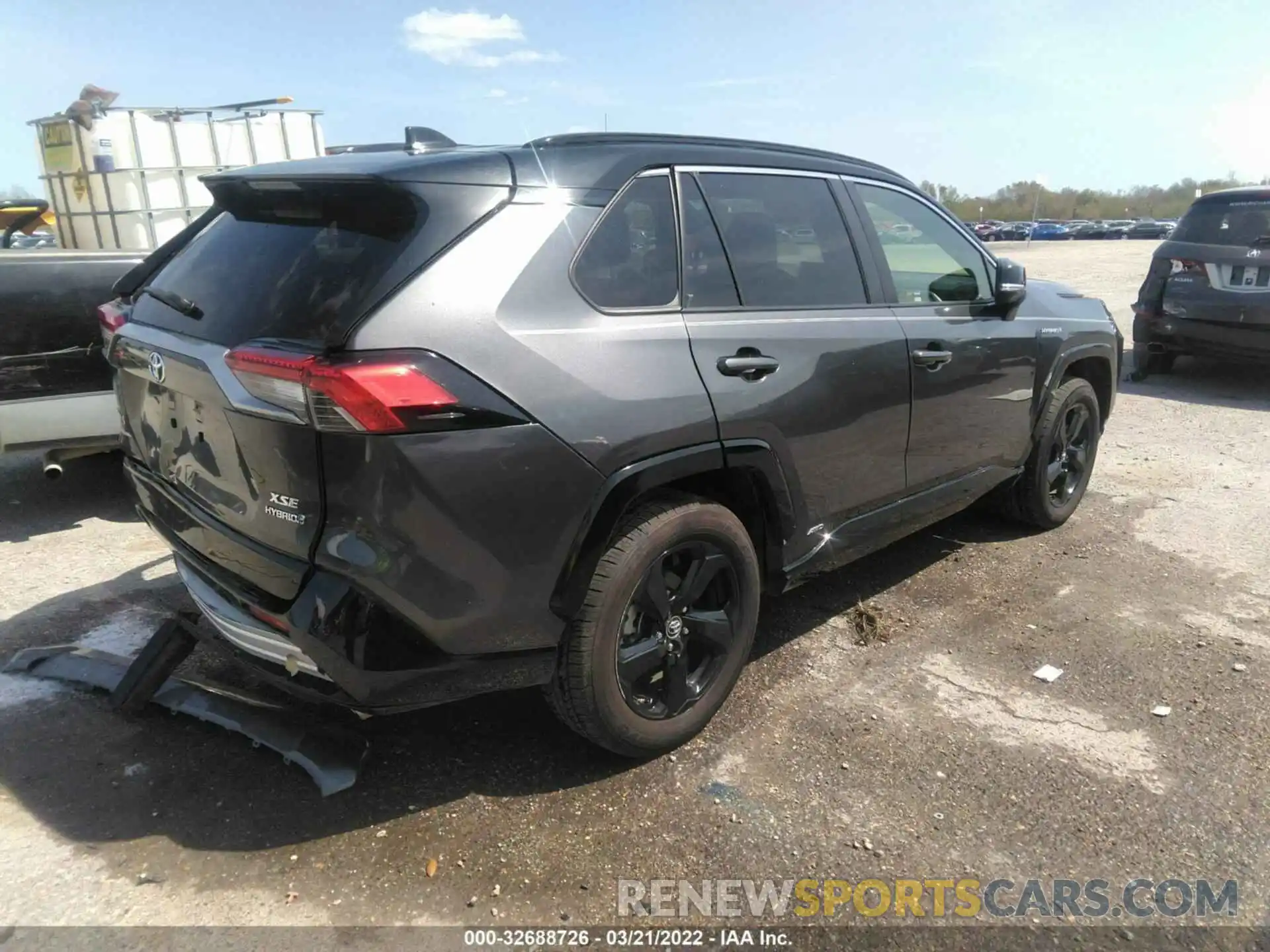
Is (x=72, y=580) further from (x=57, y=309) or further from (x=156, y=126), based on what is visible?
(x=156, y=126)

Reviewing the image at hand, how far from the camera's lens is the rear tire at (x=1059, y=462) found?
4727 millimetres

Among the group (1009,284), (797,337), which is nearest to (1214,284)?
(1009,284)

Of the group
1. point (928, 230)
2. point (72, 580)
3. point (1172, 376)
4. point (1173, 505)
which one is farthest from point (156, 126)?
point (1172, 376)

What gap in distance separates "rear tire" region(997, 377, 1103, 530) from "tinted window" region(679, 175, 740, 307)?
2394mm

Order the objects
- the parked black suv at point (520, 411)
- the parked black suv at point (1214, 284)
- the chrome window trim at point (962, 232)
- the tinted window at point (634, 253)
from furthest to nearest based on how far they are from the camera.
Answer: the parked black suv at point (1214, 284) → the chrome window trim at point (962, 232) → the tinted window at point (634, 253) → the parked black suv at point (520, 411)

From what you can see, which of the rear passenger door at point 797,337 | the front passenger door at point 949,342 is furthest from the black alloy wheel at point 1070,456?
the rear passenger door at point 797,337

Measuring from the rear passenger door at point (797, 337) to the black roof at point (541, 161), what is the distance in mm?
A: 88

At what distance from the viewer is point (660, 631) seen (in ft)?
9.57

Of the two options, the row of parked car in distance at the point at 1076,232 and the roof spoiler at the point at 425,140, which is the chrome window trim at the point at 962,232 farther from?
the row of parked car in distance at the point at 1076,232

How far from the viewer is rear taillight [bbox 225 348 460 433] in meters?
2.19

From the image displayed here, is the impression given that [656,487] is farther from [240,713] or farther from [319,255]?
[240,713]

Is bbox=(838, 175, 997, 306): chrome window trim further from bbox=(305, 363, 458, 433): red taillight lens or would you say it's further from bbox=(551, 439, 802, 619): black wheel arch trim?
bbox=(305, 363, 458, 433): red taillight lens

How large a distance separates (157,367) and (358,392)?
941 millimetres

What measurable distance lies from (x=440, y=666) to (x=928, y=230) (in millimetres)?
2948
